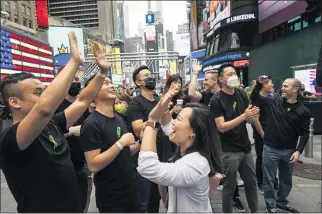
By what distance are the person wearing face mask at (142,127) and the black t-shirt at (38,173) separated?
4.39ft

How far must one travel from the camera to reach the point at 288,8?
20203 mm

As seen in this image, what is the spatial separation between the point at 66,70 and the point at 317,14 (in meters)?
17.7

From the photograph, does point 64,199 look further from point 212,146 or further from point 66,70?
point 212,146

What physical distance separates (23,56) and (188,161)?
63.5ft

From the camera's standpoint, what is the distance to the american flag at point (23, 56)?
16344 millimetres

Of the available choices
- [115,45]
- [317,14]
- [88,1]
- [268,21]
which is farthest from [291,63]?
[88,1]

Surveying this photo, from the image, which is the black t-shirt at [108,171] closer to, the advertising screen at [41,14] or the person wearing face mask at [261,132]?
the person wearing face mask at [261,132]

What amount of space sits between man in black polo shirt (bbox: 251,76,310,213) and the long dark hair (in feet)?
8.24

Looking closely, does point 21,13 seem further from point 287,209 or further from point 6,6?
point 287,209

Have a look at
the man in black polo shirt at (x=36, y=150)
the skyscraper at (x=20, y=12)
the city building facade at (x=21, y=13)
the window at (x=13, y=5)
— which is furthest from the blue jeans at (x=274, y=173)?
the window at (x=13, y=5)

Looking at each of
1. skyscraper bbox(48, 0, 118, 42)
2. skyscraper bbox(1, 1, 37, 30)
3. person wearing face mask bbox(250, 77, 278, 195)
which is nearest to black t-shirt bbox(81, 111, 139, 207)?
person wearing face mask bbox(250, 77, 278, 195)

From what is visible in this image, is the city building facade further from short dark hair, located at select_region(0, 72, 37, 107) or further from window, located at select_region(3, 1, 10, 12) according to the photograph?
short dark hair, located at select_region(0, 72, 37, 107)

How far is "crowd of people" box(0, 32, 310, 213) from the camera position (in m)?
1.93

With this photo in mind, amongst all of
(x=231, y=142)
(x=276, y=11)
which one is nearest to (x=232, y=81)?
(x=231, y=142)
